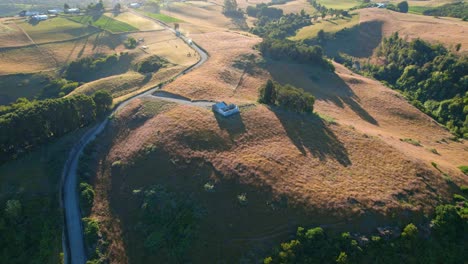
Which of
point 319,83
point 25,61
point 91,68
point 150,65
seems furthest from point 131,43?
point 319,83

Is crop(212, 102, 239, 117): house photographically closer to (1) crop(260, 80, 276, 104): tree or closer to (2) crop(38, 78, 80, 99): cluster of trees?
(1) crop(260, 80, 276, 104): tree

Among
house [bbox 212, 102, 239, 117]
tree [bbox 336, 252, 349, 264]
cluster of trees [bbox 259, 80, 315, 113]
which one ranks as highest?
cluster of trees [bbox 259, 80, 315, 113]

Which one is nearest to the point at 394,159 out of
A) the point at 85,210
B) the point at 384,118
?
the point at 384,118

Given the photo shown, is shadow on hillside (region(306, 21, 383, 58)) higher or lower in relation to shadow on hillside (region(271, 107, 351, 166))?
higher

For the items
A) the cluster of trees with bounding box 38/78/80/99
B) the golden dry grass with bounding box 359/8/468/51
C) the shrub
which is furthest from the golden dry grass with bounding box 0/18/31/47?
the golden dry grass with bounding box 359/8/468/51

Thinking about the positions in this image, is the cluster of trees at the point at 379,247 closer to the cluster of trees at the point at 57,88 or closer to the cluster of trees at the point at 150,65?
the cluster of trees at the point at 150,65

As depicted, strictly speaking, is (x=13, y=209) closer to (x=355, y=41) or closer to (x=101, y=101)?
(x=101, y=101)
